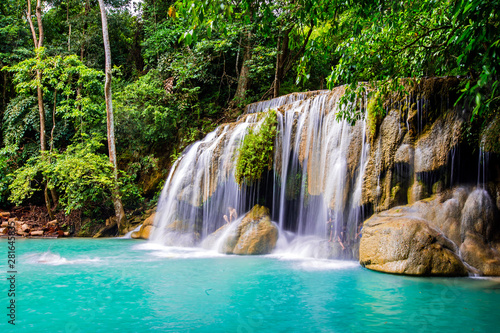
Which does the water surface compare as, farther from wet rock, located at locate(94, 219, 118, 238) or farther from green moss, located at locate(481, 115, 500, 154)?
wet rock, located at locate(94, 219, 118, 238)

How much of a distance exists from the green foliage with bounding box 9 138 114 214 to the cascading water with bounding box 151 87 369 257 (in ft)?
9.35

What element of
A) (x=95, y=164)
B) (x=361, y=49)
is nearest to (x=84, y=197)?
(x=95, y=164)

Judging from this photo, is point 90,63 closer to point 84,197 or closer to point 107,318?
point 84,197

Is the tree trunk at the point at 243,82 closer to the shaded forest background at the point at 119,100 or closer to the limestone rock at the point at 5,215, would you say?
the shaded forest background at the point at 119,100

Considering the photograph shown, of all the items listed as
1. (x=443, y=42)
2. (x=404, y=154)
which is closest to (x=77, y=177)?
(x=404, y=154)

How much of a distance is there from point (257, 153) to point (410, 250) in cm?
519

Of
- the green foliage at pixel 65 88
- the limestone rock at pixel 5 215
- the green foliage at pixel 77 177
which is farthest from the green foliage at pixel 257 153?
the limestone rock at pixel 5 215

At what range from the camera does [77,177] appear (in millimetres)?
13469

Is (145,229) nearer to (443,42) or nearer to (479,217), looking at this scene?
(479,217)

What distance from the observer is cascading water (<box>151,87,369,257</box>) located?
8977 mm

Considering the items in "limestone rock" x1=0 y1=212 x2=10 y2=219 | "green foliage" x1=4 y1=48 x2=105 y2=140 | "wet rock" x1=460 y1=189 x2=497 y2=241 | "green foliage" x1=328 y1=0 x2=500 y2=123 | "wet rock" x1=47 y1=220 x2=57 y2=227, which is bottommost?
"wet rock" x1=47 y1=220 x2=57 y2=227

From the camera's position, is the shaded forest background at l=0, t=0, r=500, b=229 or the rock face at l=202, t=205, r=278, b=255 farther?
the shaded forest background at l=0, t=0, r=500, b=229

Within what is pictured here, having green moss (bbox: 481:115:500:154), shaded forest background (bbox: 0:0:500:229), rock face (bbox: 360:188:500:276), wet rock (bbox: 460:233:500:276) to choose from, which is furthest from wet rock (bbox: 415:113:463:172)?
shaded forest background (bbox: 0:0:500:229)

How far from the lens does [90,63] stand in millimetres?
19031
